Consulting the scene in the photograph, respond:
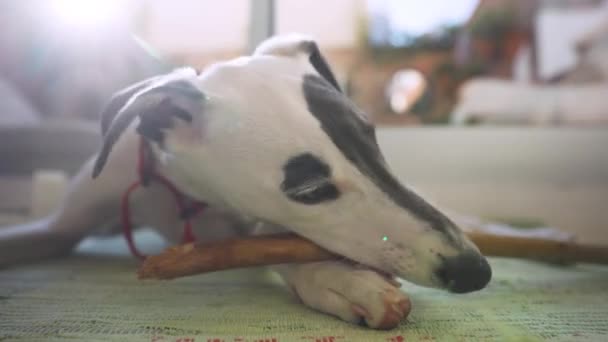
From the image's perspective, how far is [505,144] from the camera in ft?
7.52

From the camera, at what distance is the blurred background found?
6.95 feet

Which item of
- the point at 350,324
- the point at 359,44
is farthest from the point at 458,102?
the point at 350,324

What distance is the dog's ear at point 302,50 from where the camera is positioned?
0.94 metres

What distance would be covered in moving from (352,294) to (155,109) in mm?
407

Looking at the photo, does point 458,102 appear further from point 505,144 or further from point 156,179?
point 156,179

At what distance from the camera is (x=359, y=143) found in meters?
0.74

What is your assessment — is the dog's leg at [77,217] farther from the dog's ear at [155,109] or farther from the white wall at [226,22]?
the white wall at [226,22]

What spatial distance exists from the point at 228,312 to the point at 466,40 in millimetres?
2175

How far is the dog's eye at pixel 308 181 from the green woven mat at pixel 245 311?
161mm

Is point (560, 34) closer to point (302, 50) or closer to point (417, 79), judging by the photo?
point (417, 79)

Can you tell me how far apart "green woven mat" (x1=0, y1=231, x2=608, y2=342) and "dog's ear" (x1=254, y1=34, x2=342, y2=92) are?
1.29ft

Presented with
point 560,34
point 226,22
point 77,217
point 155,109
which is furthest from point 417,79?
point 155,109

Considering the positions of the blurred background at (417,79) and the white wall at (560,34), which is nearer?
the blurred background at (417,79)

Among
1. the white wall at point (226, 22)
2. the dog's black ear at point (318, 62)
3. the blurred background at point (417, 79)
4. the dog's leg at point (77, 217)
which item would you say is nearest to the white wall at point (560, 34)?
the blurred background at point (417, 79)
